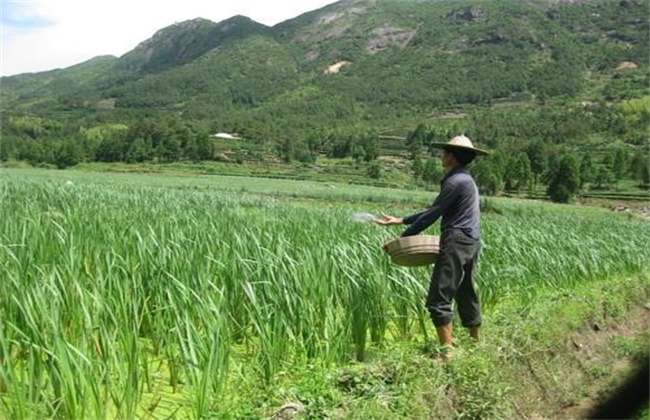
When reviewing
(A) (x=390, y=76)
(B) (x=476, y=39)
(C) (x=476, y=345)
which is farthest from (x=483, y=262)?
(B) (x=476, y=39)

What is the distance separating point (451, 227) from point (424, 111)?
150683 millimetres

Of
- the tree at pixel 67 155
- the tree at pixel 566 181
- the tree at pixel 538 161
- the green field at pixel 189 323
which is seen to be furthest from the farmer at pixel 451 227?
the tree at pixel 67 155

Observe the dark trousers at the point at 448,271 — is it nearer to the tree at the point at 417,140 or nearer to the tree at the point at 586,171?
the tree at the point at 586,171

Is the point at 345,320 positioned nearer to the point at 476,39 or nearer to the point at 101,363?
the point at 101,363

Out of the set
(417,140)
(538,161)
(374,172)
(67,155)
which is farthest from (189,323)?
(417,140)

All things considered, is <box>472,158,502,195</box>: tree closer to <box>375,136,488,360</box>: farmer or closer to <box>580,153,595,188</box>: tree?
<box>580,153,595,188</box>: tree

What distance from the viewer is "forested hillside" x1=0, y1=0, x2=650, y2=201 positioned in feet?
257

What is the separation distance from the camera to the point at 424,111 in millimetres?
151375

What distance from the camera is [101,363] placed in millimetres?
2977

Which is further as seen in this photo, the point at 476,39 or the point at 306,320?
the point at 476,39

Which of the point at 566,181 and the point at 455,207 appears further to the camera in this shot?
the point at 566,181

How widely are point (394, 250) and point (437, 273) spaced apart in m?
0.41

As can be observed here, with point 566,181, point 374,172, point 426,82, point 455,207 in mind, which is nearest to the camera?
point 455,207

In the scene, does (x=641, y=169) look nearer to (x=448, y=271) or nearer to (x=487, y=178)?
(x=487, y=178)
